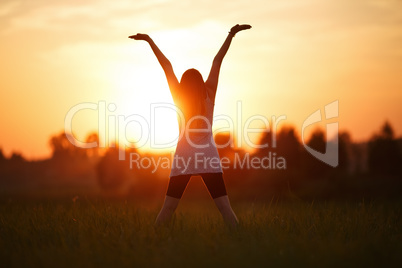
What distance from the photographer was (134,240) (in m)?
5.50

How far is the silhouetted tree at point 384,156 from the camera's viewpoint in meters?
51.9

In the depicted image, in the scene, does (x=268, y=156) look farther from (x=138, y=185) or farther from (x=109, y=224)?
(x=109, y=224)

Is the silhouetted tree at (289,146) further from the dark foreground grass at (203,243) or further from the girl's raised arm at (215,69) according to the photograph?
the girl's raised arm at (215,69)

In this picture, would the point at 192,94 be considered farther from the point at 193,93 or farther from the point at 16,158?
the point at 16,158

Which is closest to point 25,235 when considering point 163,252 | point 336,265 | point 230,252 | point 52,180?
point 163,252

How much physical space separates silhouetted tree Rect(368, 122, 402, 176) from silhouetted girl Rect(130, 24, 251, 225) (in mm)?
47557

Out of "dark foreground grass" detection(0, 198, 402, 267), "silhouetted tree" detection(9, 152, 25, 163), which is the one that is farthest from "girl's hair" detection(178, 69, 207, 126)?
→ "silhouetted tree" detection(9, 152, 25, 163)

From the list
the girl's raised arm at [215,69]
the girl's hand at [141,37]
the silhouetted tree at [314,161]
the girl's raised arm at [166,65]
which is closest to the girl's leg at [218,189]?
the girl's raised arm at [215,69]

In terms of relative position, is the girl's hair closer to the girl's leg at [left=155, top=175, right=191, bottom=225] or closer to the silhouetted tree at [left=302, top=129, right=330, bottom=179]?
the girl's leg at [left=155, top=175, right=191, bottom=225]

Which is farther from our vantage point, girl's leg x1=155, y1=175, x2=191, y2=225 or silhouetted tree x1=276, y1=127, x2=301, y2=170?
silhouetted tree x1=276, y1=127, x2=301, y2=170

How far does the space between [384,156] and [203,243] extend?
2032 inches

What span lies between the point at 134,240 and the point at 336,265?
7.35 ft

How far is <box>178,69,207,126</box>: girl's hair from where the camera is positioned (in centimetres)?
598

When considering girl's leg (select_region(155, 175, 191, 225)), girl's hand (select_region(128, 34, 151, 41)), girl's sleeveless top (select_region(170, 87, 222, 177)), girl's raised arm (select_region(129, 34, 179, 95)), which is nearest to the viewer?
girl's sleeveless top (select_region(170, 87, 222, 177))
